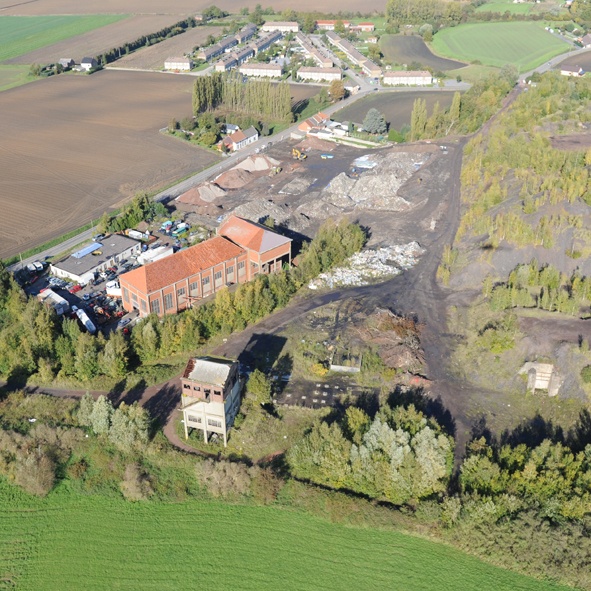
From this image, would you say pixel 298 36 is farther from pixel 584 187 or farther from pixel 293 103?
pixel 584 187

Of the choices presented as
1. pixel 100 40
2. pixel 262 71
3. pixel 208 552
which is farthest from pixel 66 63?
pixel 208 552

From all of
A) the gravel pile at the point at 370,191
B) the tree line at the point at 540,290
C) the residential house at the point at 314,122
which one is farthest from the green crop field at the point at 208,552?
the residential house at the point at 314,122

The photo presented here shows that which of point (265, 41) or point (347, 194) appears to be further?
point (265, 41)

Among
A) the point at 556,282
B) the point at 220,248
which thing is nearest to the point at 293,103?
the point at 220,248

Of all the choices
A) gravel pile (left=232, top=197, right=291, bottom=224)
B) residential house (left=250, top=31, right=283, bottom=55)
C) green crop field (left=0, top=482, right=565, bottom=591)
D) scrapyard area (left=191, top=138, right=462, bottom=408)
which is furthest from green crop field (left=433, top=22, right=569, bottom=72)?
green crop field (left=0, top=482, right=565, bottom=591)

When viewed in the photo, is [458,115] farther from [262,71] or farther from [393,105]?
[262,71]

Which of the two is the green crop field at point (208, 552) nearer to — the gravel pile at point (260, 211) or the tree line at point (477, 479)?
the tree line at point (477, 479)
